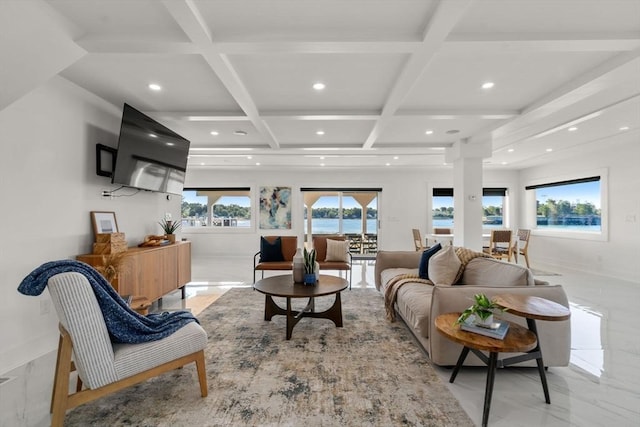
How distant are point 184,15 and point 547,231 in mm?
8906

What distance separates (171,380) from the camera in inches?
89.7

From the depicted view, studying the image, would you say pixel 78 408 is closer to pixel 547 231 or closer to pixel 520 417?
pixel 520 417

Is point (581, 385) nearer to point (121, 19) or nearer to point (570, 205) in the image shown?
point (121, 19)

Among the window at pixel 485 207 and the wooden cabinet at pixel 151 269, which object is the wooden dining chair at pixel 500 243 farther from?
the wooden cabinet at pixel 151 269

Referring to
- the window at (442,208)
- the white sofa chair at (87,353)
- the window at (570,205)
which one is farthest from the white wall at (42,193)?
the window at (570,205)

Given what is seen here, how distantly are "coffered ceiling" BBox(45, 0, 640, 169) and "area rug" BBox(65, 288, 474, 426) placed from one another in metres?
2.57

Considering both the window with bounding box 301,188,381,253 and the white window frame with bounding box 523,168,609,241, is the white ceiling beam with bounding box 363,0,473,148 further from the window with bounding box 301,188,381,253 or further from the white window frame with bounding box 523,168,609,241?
the white window frame with bounding box 523,168,609,241

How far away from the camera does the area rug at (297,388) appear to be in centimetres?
185

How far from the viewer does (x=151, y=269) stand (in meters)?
3.70

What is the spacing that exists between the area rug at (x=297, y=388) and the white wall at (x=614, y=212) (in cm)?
542

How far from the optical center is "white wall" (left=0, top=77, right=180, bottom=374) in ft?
8.13

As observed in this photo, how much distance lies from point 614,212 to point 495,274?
5104mm

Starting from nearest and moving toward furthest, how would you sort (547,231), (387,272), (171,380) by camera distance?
1. (171,380)
2. (387,272)
3. (547,231)

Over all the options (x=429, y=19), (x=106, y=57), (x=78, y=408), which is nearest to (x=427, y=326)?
(x=429, y=19)
